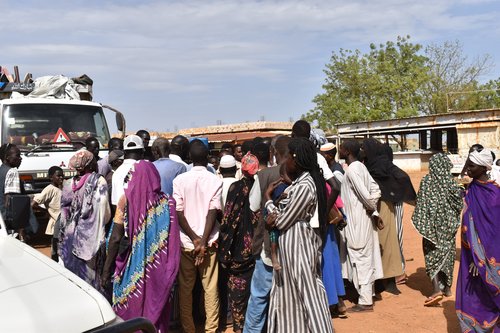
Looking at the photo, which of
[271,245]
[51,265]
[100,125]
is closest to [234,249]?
[271,245]

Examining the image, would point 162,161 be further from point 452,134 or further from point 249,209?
point 452,134

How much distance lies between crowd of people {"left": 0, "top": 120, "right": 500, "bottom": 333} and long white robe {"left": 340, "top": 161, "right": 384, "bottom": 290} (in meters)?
0.01

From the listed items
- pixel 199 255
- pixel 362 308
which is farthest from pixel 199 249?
pixel 362 308

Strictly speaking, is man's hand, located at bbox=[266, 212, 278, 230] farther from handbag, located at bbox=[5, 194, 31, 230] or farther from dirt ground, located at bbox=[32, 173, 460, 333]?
dirt ground, located at bbox=[32, 173, 460, 333]

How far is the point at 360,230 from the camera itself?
18.5ft

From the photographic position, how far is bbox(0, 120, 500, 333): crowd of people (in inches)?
149

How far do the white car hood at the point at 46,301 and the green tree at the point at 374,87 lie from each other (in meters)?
34.1

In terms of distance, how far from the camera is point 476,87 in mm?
37875

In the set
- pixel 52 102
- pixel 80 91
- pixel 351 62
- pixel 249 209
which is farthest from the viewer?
pixel 351 62

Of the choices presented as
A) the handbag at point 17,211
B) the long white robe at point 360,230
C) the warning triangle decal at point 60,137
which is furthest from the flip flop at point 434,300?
the warning triangle decal at point 60,137

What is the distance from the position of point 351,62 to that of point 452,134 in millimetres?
10013

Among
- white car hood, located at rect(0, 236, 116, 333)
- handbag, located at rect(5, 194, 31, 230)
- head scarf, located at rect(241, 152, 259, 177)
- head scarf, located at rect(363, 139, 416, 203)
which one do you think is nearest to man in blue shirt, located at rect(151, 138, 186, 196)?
head scarf, located at rect(241, 152, 259, 177)

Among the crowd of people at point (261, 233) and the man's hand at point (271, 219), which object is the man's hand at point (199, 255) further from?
the man's hand at point (271, 219)

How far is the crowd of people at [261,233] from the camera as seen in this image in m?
3.78
